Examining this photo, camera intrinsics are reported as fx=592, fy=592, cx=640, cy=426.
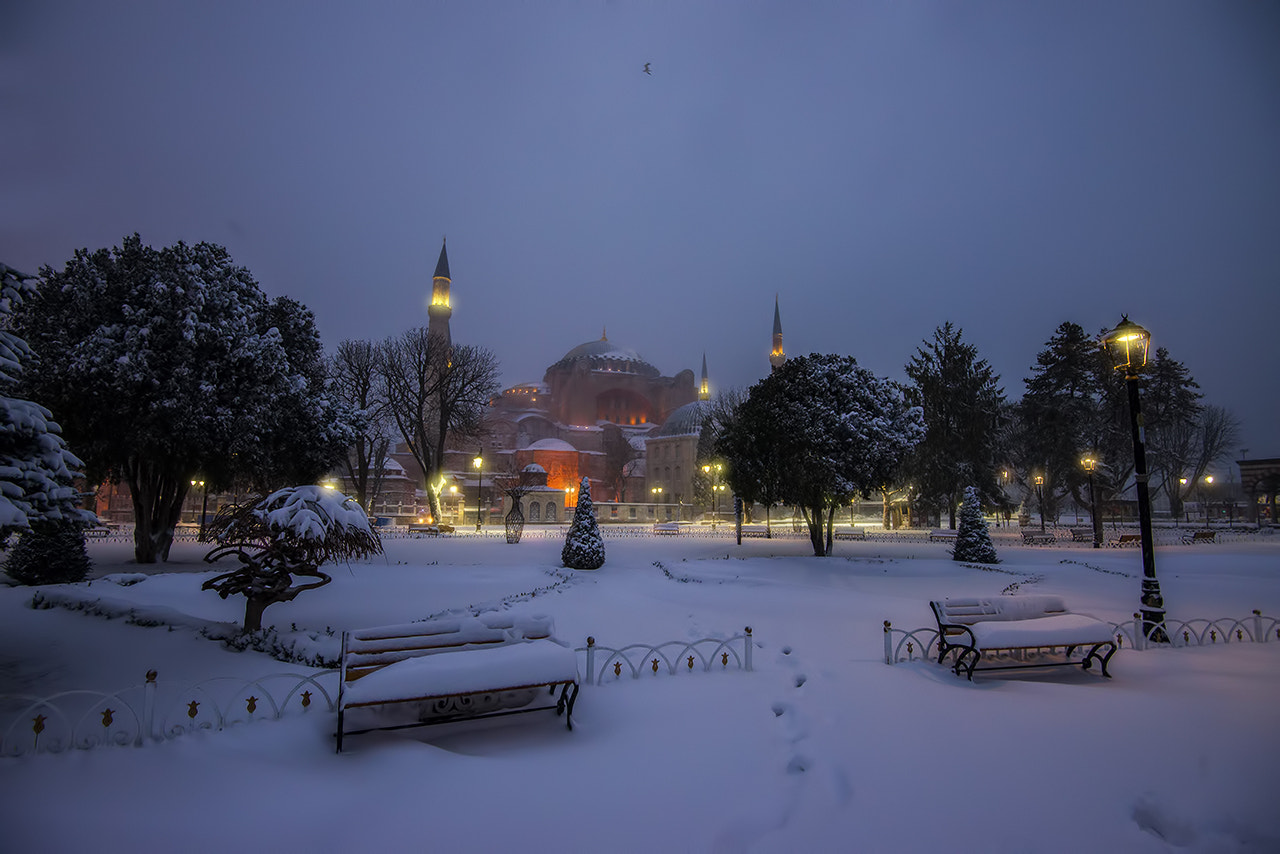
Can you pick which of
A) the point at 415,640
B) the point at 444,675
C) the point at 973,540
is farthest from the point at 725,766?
the point at 973,540

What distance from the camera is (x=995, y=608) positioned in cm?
745

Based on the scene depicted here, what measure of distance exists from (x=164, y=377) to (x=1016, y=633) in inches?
707

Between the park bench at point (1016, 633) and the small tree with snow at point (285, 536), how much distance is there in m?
7.24

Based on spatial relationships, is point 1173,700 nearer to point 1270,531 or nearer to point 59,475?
point 59,475

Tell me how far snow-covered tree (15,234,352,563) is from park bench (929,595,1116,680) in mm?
15885

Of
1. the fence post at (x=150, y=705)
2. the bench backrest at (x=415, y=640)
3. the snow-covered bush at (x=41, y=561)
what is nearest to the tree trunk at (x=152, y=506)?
the snow-covered bush at (x=41, y=561)

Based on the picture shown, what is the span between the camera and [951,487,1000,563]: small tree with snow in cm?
2047

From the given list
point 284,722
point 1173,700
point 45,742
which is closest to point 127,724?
point 45,742

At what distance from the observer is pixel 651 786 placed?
408 cm

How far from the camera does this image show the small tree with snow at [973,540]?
806 inches

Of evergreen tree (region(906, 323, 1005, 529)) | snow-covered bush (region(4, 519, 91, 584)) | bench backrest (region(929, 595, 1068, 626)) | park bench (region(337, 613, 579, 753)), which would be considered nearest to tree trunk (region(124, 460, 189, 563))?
snow-covered bush (region(4, 519, 91, 584))

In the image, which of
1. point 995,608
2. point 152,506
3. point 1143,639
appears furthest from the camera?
point 152,506

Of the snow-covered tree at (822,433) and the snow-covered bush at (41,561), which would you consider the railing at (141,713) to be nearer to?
the snow-covered bush at (41,561)

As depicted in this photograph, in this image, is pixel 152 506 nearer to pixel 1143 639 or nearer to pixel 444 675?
pixel 444 675
